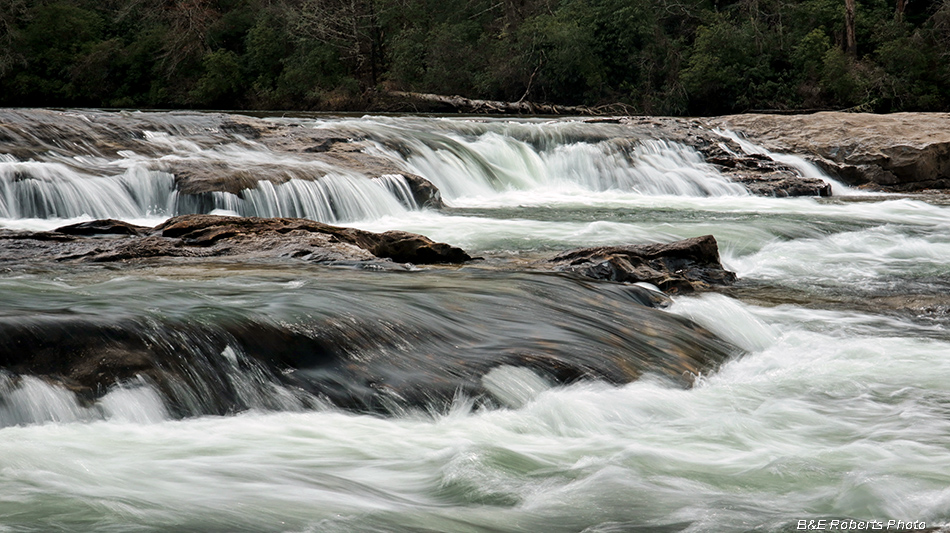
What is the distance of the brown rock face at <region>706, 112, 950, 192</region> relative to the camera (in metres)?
17.2

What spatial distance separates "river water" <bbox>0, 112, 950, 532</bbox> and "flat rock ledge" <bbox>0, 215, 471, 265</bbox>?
0.41 m

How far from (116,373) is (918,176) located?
16221mm

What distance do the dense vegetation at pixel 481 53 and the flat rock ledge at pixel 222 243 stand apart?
24713 mm

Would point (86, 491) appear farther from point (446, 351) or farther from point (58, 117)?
point (58, 117)

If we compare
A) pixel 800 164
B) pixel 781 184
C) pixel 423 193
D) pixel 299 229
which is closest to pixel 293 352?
pixel 299 229

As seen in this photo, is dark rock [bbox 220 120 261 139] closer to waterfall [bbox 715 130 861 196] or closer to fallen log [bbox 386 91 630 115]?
waterfall [bbox 715 130 861 196]

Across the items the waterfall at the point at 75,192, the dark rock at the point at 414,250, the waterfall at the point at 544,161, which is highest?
the waterfall at the point at 75,192

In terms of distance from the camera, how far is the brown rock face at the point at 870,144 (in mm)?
17219

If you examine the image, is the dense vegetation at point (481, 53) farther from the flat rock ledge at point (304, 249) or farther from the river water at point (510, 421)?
the flat rock ledge at point (304, 249)

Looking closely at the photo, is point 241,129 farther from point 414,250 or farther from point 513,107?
point 513,107

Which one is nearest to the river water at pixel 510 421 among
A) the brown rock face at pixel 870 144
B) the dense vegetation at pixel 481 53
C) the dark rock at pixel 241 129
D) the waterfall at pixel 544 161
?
the waterfall at pixel 544 161

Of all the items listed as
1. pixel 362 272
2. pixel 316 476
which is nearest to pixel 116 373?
pixel 316 476

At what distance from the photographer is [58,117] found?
1267 centimetres

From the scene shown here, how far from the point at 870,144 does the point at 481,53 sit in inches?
869
